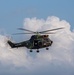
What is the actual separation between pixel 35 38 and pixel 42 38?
363cm

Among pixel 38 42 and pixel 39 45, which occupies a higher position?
pixel 38 42

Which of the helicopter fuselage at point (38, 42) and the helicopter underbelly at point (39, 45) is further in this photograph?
the helicopter fuselage at point (38, 42)

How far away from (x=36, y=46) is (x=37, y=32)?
792 cm

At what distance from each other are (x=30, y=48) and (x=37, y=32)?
8.87 m

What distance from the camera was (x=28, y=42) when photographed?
7810 inches

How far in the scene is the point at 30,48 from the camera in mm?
193250

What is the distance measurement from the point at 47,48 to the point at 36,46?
4.86 m

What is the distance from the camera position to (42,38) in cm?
19788

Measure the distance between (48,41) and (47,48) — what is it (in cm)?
543

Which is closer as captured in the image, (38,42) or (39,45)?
(39,45)

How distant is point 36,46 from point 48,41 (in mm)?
6982

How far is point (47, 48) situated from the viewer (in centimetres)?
19225

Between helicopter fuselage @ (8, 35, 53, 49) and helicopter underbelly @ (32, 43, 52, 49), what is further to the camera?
helicopter fuselage @ (8, 35, 53, 49)
